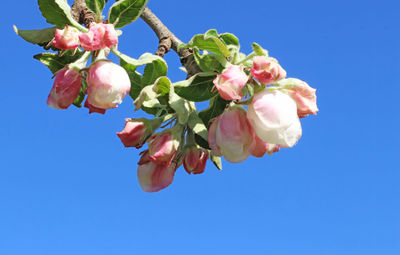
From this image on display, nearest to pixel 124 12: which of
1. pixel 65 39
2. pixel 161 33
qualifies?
pixel 65 39

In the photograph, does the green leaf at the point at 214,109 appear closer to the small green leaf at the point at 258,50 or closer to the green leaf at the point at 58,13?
the small green leaf at the point at 258,50

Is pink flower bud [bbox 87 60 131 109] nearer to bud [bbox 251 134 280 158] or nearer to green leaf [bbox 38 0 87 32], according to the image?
green leaf [bbox 38 0 87 32]

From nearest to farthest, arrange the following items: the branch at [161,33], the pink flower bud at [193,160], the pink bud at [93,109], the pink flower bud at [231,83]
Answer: the pink flower bud at [231,83], the pink bud at [93,109], the pink flower bud at [193,160], the branch at [161,33]

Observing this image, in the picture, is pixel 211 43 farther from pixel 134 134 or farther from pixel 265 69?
pixel 134 134

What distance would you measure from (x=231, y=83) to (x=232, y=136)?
0.44 feet

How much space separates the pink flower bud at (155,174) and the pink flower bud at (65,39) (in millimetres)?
359

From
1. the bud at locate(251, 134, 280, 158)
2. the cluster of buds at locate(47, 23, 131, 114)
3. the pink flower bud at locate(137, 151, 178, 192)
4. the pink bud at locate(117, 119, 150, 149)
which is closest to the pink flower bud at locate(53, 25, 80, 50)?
the cluster of buds at locate(47, 23, 131, 114)

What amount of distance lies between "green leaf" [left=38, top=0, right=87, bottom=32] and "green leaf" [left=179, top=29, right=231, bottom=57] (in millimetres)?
288

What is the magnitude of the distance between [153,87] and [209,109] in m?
0.18

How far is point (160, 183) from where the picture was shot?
1.55 meters

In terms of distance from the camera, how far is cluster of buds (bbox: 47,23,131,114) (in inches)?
52.4

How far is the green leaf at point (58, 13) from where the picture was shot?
1.45m

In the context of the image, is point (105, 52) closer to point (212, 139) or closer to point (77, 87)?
point (77, 87)

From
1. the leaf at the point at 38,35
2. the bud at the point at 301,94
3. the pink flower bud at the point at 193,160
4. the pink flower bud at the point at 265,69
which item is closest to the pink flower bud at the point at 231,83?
the pink flower bud at the point at 265,69
